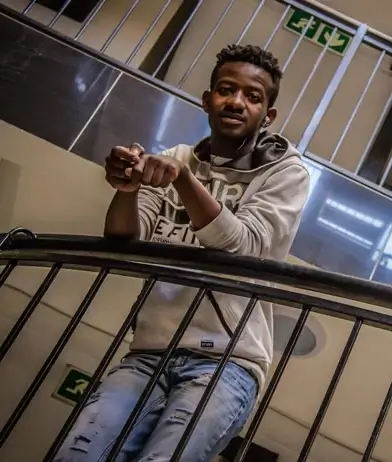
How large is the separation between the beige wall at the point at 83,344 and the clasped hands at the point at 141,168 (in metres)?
1.20

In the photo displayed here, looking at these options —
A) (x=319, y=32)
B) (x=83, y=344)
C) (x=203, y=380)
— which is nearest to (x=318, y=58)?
(x=319, y=32)

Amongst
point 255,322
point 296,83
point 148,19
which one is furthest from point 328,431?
point 148,19

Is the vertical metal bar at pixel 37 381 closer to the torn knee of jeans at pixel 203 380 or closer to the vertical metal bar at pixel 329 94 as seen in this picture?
the torn knee of jeans at pixel 203 380

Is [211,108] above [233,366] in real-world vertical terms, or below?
above

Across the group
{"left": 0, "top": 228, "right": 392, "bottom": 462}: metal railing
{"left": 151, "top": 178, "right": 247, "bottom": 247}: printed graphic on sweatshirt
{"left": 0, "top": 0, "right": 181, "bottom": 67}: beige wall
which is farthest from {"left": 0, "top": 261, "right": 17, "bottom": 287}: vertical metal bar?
{"left": 0, "top": 0, "right": 181, "bottom": 67}: beige wall

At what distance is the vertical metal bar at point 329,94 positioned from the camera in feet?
9.29

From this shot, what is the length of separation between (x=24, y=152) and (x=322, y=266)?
1.23 metres

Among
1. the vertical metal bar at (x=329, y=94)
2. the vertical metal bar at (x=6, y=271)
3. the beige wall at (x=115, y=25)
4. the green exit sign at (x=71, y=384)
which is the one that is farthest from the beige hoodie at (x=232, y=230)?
the beige wall at (x=115, y=25)

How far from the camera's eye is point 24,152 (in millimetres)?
2498

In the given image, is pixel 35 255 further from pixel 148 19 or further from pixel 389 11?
pixel 389 11

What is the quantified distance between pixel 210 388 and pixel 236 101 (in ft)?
2.34

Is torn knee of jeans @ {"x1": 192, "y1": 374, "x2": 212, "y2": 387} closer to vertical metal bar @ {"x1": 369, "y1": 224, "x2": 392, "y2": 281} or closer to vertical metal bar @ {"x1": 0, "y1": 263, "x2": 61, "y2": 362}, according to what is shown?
vertical metal bar @ {"x1": 0, "y1": 263, "x2": 61, "y2": 362}

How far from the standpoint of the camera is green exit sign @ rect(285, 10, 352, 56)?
12.6 feet

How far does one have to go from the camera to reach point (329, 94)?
299 cm
